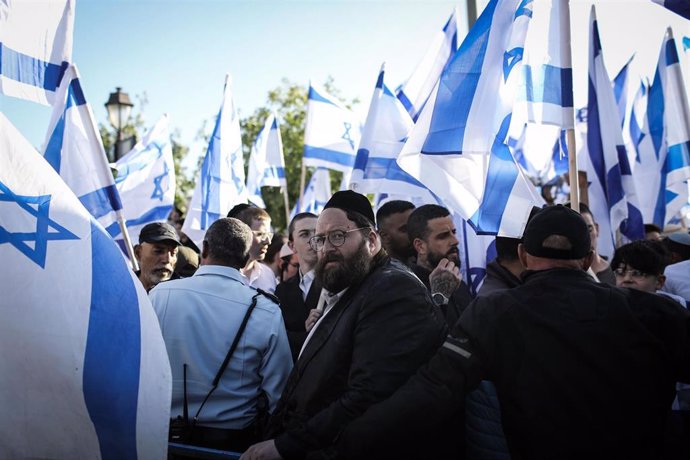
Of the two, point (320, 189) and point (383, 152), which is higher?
point (383, 152)

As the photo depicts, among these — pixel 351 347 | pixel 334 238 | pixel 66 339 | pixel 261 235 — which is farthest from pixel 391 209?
pixel 66 339

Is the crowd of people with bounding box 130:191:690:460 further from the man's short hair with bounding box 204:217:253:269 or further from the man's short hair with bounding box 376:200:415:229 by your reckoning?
the man's short hair with bounding box 376:200:415:229

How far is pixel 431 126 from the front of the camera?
13.7 ft

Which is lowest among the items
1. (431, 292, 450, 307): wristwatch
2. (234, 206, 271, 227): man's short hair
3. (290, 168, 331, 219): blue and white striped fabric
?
(290, 168, 331, 219): blue and white striped fabric

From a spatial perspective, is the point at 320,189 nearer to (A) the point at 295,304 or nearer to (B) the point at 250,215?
(B) the point at 250,215

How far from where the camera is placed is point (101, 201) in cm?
557

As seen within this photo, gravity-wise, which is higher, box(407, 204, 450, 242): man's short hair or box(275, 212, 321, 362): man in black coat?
box(407, 204, 450, 242): man's short hair

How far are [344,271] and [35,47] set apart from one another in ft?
11.0

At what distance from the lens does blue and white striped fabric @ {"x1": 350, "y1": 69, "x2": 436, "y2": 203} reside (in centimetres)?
668

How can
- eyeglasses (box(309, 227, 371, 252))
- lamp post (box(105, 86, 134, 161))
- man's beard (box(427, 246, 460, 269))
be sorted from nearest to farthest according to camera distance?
eyeglasses (box(309, 227, 371, 252)) < man's beard (box(427, 246, 460, 269)) < lamp post (box(105, 86, 134, 161))

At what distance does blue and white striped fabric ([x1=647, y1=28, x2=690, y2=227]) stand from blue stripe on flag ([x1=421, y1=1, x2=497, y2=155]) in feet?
13.9

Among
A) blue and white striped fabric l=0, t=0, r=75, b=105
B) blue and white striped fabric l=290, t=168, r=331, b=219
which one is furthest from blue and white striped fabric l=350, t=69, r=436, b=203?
blue and white striped fabric l=290, t=168, r=331, b=219

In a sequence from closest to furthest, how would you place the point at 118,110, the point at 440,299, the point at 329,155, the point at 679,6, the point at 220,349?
the point at 220,349, the point at 679,6, the point at 440,299, the point at 329,155, the point at 118,110

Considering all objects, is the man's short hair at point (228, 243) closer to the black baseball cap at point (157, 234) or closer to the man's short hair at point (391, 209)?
the black baseball cap at point (157, 234)
